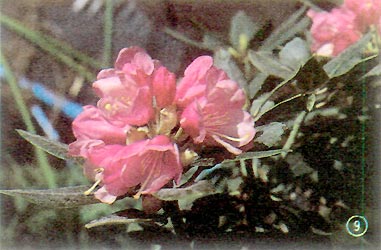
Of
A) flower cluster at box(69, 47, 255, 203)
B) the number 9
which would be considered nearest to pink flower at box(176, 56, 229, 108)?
flower cluster at box(69, 47, 255, 203)

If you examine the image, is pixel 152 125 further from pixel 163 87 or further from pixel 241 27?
pixel 241 27

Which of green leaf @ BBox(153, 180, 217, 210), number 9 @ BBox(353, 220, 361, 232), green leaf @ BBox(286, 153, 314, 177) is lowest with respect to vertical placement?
number 9 @ BBox(353, 220, 361, 232)

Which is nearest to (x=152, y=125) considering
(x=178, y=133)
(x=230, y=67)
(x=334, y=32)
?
(x=178, y=133)

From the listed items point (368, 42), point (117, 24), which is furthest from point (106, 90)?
point (368, 42)

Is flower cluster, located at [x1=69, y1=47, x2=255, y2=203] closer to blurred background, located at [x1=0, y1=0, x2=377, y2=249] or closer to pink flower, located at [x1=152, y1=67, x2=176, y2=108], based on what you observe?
pink flower, located at [x1=152, y1=67, x2=176, y2=108]

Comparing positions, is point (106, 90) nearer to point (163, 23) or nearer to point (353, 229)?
point (163, 23)

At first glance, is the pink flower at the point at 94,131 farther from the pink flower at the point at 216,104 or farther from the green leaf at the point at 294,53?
the green leaf at the point at 294,53

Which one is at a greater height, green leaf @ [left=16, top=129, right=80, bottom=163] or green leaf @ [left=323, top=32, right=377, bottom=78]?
green leaf @ [left=323, top=32, right=377, bottom=78]
